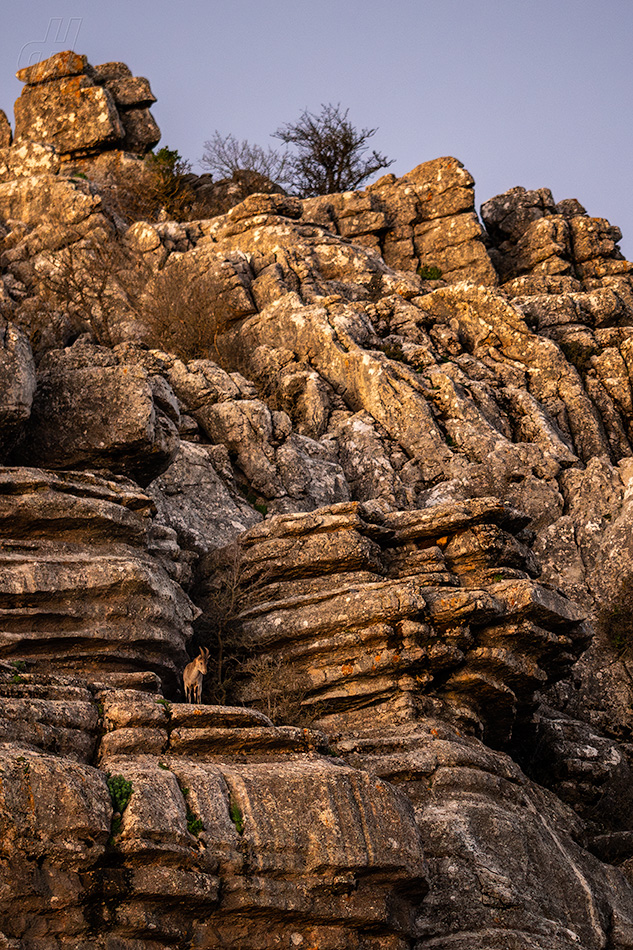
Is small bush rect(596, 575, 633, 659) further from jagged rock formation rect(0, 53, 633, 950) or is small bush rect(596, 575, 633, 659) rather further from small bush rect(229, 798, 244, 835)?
small bush rect(229, 798, 244, 835)

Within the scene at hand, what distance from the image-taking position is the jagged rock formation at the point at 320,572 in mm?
11734

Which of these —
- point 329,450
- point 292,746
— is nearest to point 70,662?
point 292,746

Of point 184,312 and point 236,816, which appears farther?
point 184,312

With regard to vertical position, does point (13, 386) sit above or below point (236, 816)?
above

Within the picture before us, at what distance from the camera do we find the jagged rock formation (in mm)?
11734

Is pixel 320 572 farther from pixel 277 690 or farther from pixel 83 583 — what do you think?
pixel 83 583

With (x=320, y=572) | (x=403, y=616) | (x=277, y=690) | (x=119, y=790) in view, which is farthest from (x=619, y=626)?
(x=119, y=790)

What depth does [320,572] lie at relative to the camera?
20750mm

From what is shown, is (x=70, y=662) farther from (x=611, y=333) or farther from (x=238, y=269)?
(x=611, y=333)

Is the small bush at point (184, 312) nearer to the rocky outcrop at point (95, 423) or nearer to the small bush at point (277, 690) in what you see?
the rocky outcrop at point (95, 423)

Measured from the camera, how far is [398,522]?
21938mm

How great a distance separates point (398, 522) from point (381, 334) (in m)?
13.6

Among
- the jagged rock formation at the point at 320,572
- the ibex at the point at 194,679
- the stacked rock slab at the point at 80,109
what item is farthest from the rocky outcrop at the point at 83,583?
the stacked rock slab at the point at 80,109

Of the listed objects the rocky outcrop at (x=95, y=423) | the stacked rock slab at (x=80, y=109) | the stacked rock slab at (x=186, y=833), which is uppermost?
the stacked rock slab at (x=80, y=109)
